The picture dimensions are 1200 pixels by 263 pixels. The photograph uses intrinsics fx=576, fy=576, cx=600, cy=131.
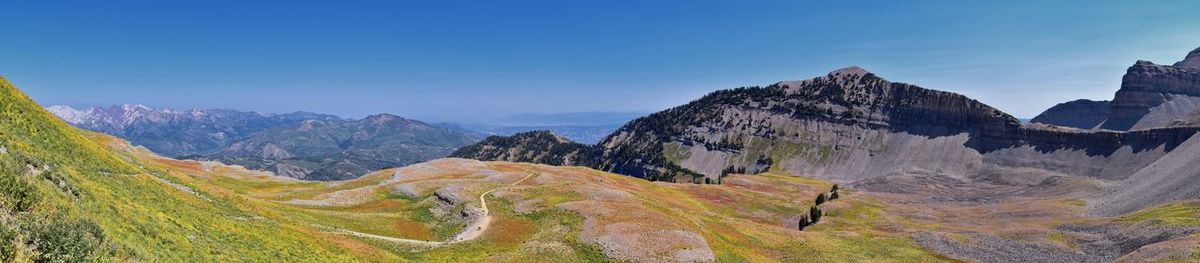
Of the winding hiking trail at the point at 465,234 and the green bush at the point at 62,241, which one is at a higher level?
the green bush at the point at 62,241

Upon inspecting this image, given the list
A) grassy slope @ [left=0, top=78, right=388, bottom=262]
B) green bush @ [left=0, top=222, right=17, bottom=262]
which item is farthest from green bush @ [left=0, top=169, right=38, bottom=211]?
green bush @ [left=0, top=222, right=17, bottom=262]

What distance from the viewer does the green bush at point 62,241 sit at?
18.8 meters

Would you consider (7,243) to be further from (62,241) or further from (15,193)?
(15,193)

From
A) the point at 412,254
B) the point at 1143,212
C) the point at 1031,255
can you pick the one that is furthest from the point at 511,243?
the point at 1143,212

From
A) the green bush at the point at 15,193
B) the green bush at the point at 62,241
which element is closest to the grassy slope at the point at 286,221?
the green bush at the point at 15,193

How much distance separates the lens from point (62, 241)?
19328 millimetres

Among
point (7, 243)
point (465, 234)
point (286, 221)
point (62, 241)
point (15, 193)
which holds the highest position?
point (15, 193)

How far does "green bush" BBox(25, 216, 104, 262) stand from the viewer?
18797 mm

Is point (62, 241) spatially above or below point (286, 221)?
above

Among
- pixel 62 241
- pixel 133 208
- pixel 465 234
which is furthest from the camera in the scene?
pixel 465 234

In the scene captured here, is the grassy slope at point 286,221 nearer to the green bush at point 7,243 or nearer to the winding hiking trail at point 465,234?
the winding hiking trail at point 465,234

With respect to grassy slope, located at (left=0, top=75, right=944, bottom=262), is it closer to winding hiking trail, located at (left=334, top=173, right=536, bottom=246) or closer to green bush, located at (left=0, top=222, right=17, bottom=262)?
winding hiking trail, located at (left=334, top=173, right=536, bottom=246)

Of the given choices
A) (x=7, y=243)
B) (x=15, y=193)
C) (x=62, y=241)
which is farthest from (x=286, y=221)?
(x=7, y=243)

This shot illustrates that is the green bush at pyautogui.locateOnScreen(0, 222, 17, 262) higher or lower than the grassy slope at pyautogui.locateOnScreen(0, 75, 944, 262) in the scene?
higher
